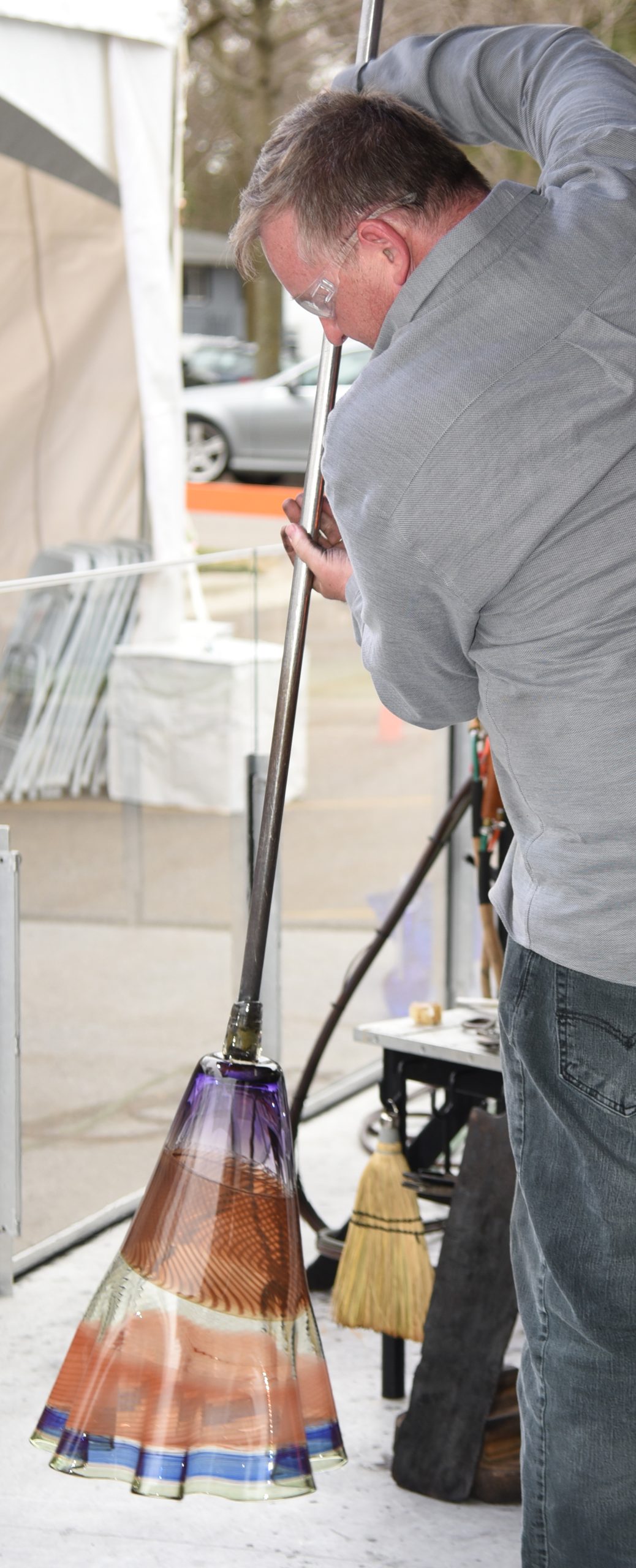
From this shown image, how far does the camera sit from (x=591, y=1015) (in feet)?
5.19

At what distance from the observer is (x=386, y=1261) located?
247 centimetres

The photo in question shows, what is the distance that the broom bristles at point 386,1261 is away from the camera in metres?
2.45

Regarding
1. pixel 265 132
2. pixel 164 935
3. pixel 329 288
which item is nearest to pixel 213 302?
pixel 265 132

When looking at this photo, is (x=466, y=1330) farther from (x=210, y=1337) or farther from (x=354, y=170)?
(x=354, y=170)

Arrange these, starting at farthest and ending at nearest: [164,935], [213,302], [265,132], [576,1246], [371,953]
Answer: [213,302] < [265,132] < [164,935] < [371,953] < [576,1246]

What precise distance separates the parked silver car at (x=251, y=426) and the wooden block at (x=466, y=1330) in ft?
39.0

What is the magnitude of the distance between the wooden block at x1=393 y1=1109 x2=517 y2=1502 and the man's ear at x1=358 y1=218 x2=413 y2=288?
135cm

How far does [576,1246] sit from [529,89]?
125 centimetres

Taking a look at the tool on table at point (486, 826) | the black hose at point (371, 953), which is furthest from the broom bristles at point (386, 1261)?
the tool on table at point (486, 826)

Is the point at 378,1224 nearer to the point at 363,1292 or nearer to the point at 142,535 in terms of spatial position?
the point at 363,1292

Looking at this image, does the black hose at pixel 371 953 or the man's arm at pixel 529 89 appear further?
the black hose at pixel 371 953

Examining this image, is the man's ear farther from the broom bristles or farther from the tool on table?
the broom bristles

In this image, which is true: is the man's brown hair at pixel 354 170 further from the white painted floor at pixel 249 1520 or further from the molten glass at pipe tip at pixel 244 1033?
the white painted floor at pixel 249 1520

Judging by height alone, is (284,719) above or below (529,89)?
below
